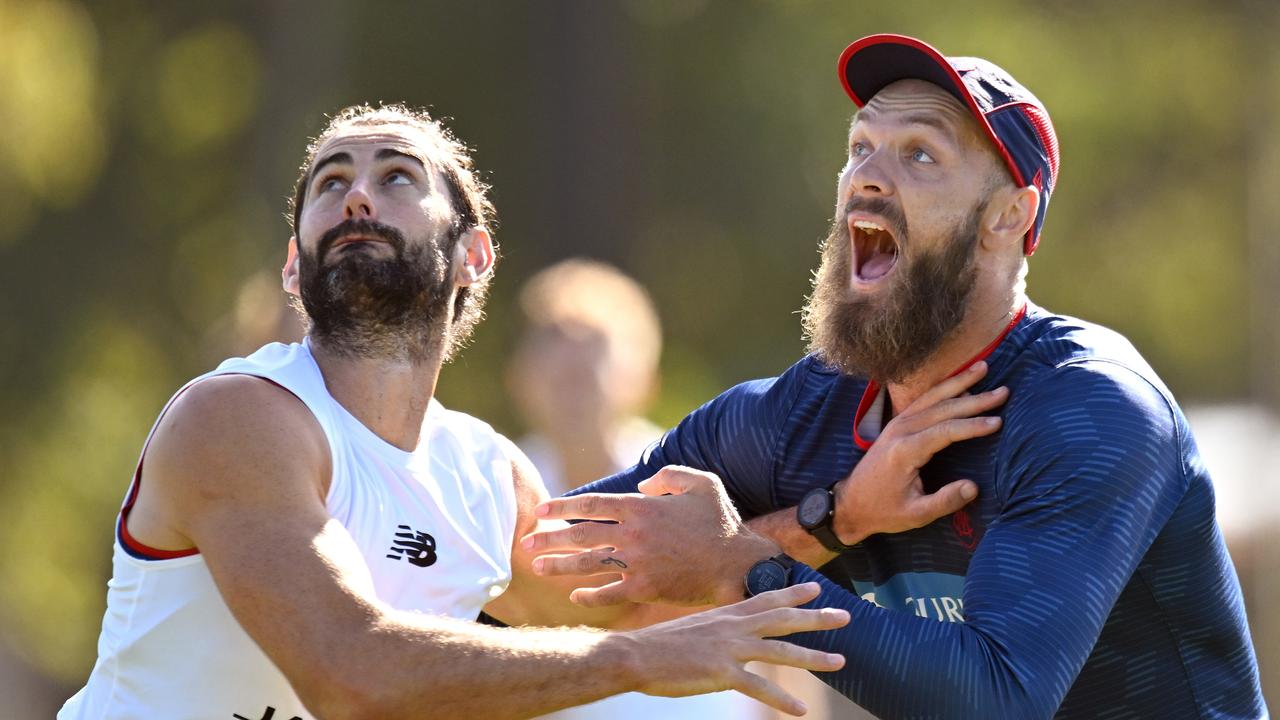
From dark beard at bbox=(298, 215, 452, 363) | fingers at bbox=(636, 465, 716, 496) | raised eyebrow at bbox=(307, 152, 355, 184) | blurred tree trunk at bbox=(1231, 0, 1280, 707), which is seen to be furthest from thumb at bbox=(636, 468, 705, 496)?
blurred tree trunk at bbox=(1231, 0, 1280, 707)

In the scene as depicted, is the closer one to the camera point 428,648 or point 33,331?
point 428,648

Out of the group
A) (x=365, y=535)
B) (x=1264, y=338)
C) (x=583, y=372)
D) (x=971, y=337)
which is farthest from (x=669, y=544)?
(x=1264, y=338)

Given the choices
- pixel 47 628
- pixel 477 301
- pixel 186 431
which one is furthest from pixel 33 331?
pixel 186 431

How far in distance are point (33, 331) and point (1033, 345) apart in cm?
1078

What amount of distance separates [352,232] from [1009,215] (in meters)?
1.76

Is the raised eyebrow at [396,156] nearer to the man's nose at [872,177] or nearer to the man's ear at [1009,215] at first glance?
the man's nose at [872,177]

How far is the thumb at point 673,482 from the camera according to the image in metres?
4.06

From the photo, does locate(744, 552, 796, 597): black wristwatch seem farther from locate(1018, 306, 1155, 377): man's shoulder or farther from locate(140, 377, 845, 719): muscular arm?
locate(1018, 306, 1155, 377): man's shoulder

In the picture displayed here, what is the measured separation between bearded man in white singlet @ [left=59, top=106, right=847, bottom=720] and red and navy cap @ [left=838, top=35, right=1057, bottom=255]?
1264 millimetres

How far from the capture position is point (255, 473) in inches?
147

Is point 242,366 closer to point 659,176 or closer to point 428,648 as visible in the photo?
point 428,648

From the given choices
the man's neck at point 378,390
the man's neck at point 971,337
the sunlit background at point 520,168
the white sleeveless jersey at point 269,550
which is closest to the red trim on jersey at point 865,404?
the man's neck at point 971,337

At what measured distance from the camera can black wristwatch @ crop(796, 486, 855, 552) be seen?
429 centimetres

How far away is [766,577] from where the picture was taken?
381 cm
